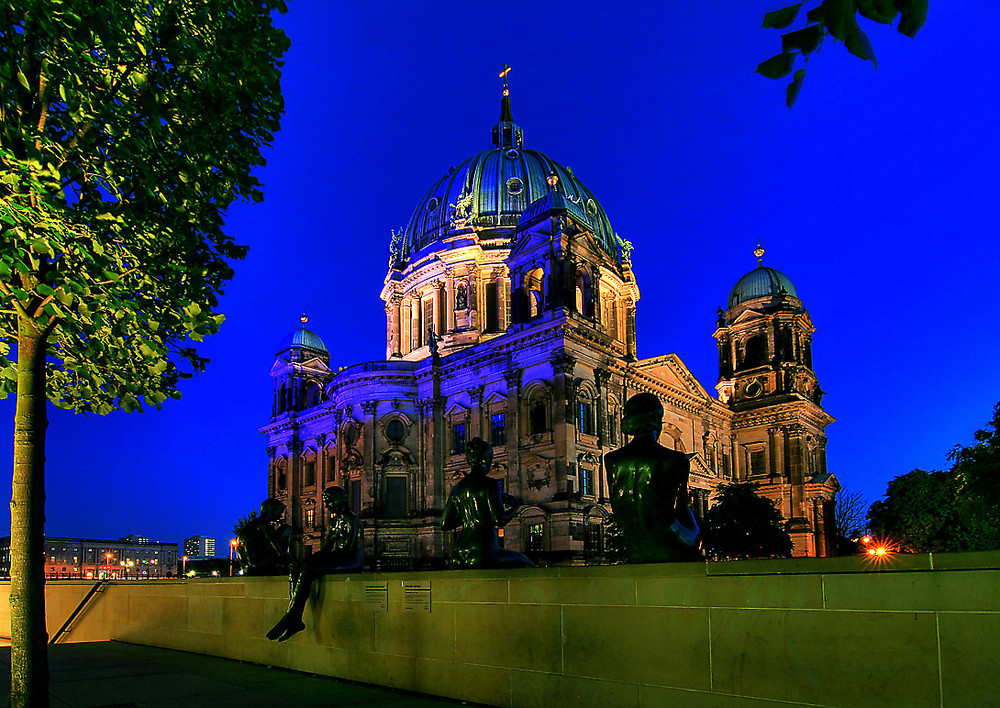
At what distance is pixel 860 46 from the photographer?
3.44 meters

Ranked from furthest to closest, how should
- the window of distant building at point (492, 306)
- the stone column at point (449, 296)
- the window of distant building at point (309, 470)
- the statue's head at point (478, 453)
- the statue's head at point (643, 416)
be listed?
the window of distant building at point (309, 470) < the stone column at point (449, 296) < the window of distant building at point (492, 306) < the statue's head at point (478, 453) < the statue's head at point (643, 416)

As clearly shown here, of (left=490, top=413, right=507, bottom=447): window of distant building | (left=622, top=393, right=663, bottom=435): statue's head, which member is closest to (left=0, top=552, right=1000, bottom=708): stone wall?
(left=622, top=393, right=663, bottom=435): statue's head

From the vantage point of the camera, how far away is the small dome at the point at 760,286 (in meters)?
75.0

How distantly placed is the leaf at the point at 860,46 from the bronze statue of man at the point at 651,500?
17.2 feet

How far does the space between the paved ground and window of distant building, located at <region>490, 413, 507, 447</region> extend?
38.7 m

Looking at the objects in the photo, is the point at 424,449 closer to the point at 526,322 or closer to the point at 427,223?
the point at 526,322

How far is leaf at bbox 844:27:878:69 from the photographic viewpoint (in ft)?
11.2

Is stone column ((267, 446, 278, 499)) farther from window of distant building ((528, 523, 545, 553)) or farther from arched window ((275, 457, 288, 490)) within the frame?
window of distant building ((528, 523, 545, 553))

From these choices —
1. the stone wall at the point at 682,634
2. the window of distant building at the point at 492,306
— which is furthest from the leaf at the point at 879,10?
the window of distant building at the point at 492,306

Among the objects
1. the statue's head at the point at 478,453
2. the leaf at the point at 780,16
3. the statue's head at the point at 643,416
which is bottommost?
the statue's head at the point at 478,453

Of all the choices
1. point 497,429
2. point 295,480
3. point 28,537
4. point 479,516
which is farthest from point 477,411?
point 28,537

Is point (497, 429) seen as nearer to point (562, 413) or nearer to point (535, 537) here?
point (562, 413)

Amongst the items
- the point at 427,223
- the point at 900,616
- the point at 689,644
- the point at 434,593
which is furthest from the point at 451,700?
the point at 427,223

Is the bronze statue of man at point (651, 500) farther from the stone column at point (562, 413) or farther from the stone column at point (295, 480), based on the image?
the stone column at point (295, 480)
